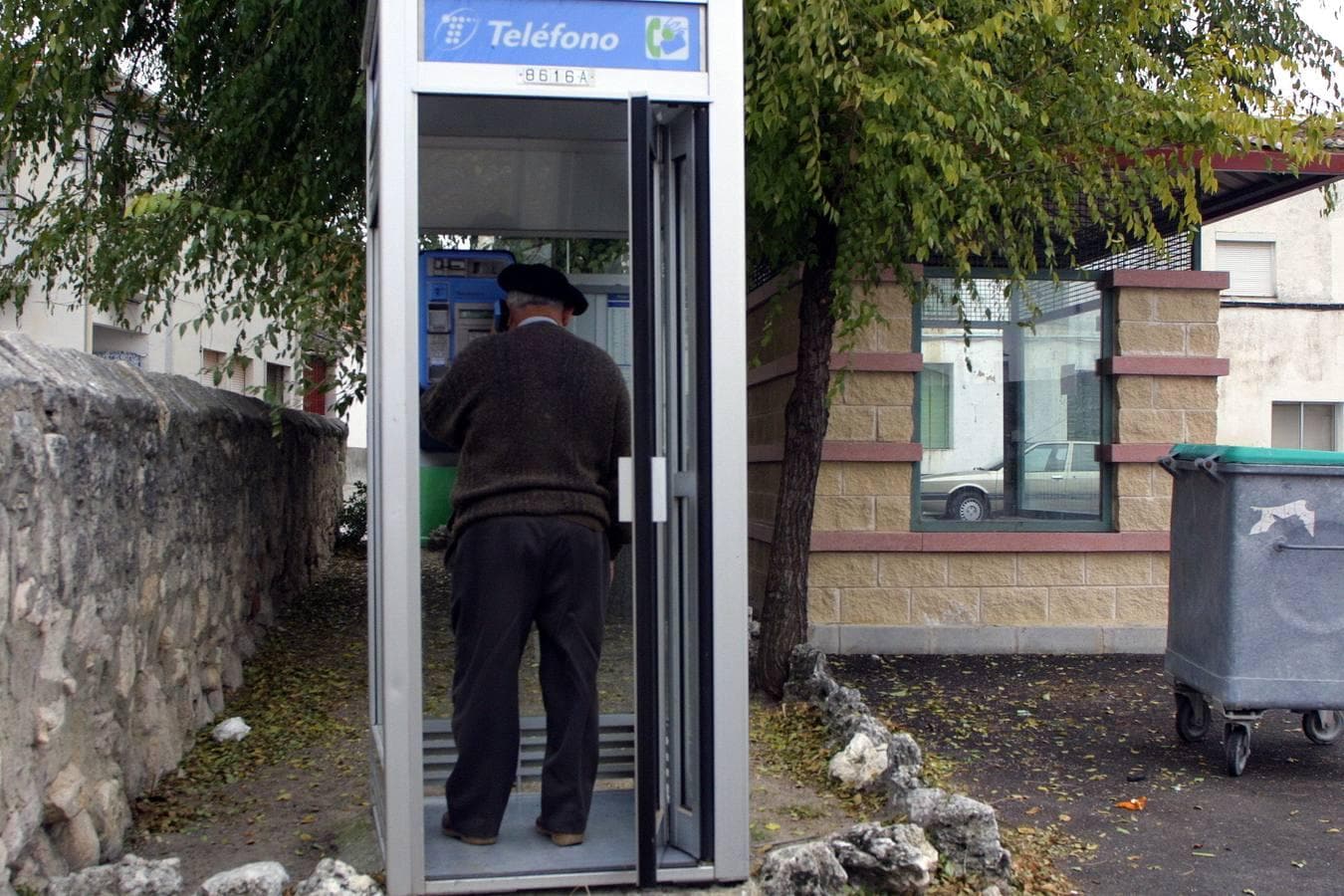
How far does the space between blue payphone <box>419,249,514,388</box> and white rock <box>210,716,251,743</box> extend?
71.4 inches

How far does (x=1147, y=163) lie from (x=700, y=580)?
12.2 ft

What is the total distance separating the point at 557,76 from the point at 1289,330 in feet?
76.8

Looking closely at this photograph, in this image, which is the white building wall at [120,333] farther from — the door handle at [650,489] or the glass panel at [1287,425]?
the glass panel at [1287,425]

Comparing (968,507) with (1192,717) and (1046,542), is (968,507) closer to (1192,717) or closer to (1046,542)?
(1046,542)

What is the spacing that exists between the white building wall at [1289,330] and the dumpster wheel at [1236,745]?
64.9 ft

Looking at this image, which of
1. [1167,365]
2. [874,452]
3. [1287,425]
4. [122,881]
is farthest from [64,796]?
[1287,425]

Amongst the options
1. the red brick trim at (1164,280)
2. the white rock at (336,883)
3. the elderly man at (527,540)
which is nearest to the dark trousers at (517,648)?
the elderly man at (527,540)

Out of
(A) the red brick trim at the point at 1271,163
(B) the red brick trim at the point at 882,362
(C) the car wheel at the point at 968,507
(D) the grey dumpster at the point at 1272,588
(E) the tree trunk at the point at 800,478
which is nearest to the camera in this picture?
(D) the grey dumpster at the point at 1272,588

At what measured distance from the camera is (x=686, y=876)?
380 cm

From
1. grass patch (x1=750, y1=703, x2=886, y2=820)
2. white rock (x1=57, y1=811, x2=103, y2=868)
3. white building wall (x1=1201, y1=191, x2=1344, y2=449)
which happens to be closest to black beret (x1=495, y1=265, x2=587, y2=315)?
white rock (x1=57, y1=811, x2=103, y2=868)

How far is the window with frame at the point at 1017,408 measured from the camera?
8.42 m

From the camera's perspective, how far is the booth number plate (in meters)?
3.62

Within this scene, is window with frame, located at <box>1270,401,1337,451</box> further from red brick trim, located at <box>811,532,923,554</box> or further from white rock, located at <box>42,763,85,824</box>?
white rock, located at <box>42,763,85,824</box>

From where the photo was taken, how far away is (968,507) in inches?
332
